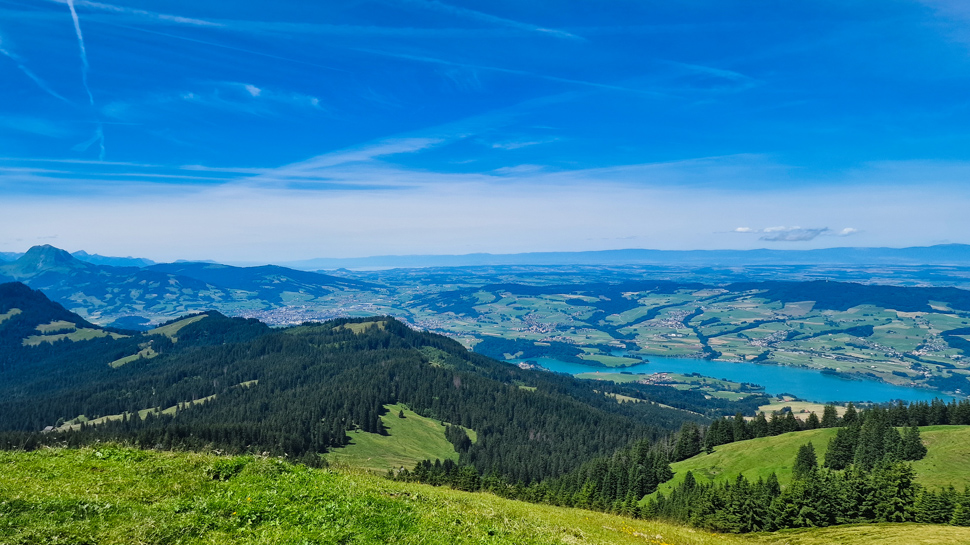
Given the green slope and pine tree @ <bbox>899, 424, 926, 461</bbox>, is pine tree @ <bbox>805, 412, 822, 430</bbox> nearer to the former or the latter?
pine tree @ <bbox>899, 424, 926, 461</bbox>

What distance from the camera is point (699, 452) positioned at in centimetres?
12619

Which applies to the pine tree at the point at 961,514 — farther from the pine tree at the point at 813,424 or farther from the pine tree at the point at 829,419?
the pine tree at the point at 813,424

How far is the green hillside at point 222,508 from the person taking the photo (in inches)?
613

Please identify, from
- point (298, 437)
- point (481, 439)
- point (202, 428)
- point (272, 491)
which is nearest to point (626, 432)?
point (481, 439)

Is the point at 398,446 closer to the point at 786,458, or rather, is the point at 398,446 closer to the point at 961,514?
the point at 786,458

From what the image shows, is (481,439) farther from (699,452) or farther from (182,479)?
(182,479)

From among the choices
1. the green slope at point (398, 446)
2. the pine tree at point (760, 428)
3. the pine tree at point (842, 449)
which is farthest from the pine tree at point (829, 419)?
the green slope at point (398, 446)

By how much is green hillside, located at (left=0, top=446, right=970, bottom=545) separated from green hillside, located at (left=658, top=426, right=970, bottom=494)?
8305 cm

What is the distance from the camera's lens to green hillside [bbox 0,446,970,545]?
15.6m

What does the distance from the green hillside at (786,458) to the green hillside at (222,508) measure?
272 ft

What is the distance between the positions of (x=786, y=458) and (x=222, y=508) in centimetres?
11669

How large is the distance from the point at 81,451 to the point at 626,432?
20070 centimetres

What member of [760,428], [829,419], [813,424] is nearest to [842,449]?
[829,419]

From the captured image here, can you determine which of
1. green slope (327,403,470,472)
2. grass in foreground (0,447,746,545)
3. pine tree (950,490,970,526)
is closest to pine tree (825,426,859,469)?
pine tree (950,490,970,526)
